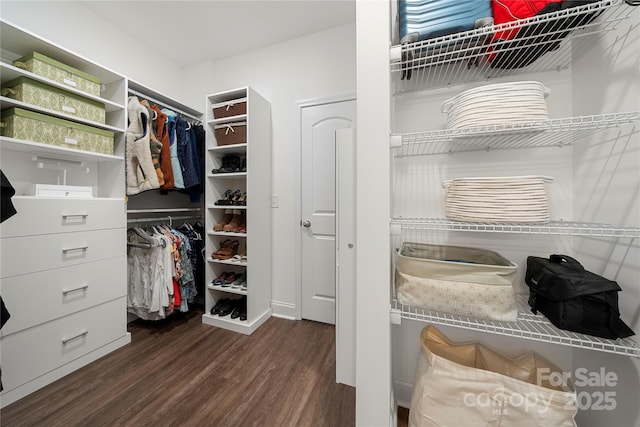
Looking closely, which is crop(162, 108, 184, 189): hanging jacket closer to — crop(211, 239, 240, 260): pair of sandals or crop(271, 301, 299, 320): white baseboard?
crop(211, 239, 240, 260): pair of sandals

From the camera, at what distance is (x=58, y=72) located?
4.80 feet

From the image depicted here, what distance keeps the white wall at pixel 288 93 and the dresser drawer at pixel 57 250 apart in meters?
1.28

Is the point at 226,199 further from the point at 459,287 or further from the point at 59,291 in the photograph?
the point at 459,287

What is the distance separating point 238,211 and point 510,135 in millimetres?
2082

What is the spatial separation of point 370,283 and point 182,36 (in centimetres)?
286

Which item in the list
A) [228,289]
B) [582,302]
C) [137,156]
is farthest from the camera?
[228,289]

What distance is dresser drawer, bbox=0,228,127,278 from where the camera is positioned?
1.24 m

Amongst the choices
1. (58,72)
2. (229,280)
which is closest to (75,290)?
(229,280)

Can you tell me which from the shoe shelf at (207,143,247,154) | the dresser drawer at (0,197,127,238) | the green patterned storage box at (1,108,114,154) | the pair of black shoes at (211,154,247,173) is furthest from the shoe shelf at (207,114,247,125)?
the dresser drawer at (0,197,127,238)

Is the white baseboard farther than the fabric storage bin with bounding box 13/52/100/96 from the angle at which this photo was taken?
Yes

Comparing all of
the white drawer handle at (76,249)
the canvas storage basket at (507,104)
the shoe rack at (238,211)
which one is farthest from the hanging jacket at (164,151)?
the canvas storage basket at (507,104)

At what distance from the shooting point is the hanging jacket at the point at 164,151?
6.34 ft

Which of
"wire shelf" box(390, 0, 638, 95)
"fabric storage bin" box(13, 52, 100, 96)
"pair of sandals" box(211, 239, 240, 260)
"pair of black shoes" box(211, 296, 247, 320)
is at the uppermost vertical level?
"fabric storage bin" box(13, 52, 100, 96)

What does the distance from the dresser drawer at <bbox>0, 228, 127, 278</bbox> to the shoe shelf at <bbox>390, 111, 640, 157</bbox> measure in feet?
6.64
